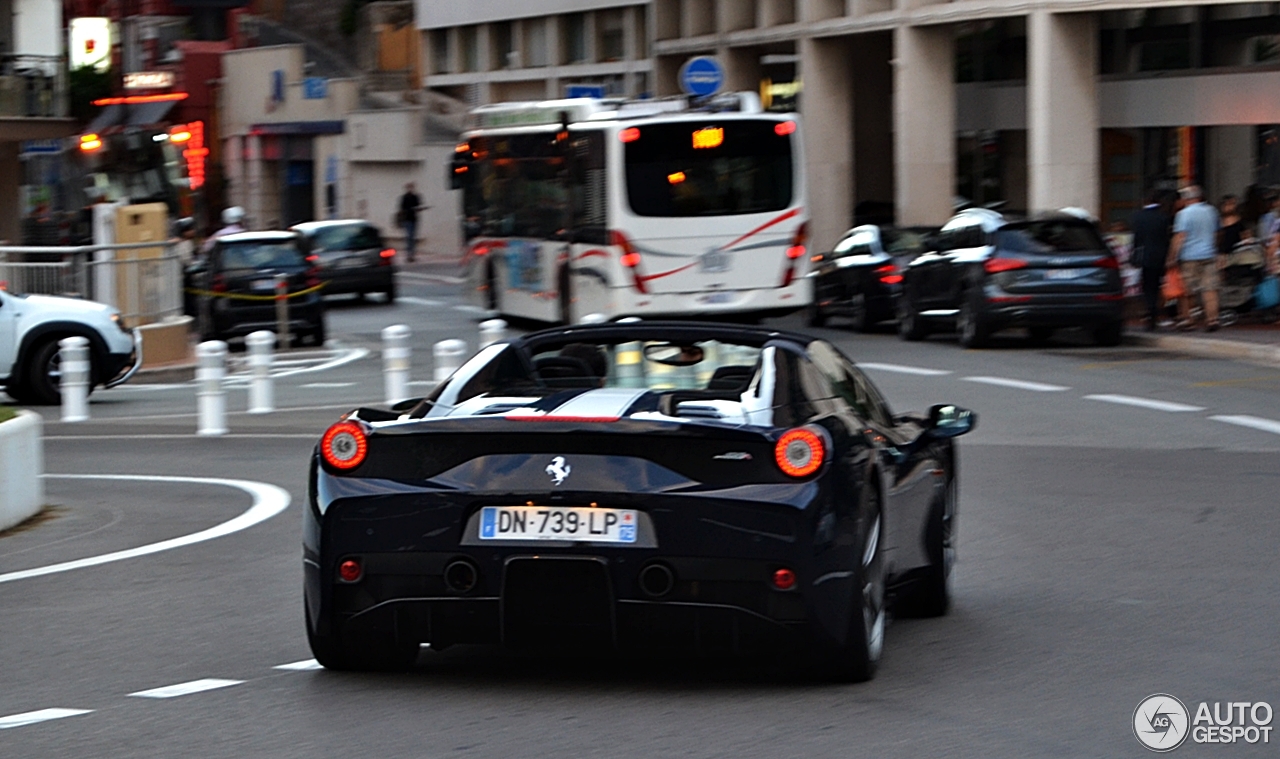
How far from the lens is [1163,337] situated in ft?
86.7

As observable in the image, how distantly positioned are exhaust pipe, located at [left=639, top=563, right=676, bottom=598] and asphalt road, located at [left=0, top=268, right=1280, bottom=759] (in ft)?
1.21

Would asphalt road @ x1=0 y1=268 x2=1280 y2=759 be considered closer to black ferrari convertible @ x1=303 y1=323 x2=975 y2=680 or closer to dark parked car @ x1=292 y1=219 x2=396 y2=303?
black ferrari convertible @ x1=303 y1=323 x2=975 y2=680

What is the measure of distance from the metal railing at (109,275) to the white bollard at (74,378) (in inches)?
208

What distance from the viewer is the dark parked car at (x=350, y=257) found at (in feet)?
134

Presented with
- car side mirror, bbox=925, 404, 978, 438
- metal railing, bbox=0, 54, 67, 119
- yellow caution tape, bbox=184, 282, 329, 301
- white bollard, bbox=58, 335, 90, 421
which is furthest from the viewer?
metal railing, bbox=0, 54, 67, 119

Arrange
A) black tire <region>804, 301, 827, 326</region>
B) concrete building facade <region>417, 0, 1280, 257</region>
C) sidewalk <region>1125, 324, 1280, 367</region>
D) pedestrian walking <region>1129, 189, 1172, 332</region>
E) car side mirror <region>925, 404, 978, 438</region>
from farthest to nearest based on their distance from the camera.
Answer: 1. concrete building facade <region>417, 0, 1280, 257</region>
2. black tire <region>804, 301, 827, 326</region>
3. pedestrian walking <region>1129, 189, 1172, 332</region>
4. sidewalk <region>1125, 324, 1280, 367</region>
5. car side mirror <region>925, 404, 978, 438</region>

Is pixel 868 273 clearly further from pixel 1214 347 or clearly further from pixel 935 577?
pixel 935 577

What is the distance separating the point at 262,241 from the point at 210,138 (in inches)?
1680

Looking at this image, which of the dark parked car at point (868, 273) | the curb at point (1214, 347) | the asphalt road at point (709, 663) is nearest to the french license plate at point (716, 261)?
the dark parked car at point (868, 273)

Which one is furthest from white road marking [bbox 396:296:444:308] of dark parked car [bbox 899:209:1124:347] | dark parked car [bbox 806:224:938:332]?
dark parked car [bbox 899:209:1124:347]

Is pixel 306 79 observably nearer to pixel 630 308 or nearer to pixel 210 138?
pixel 210 138

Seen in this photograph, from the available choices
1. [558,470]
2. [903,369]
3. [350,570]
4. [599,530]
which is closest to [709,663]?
[599,530]

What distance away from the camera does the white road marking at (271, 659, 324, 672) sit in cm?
766

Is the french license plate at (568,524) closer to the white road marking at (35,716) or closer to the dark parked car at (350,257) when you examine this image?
the white road marking at (35,716)
